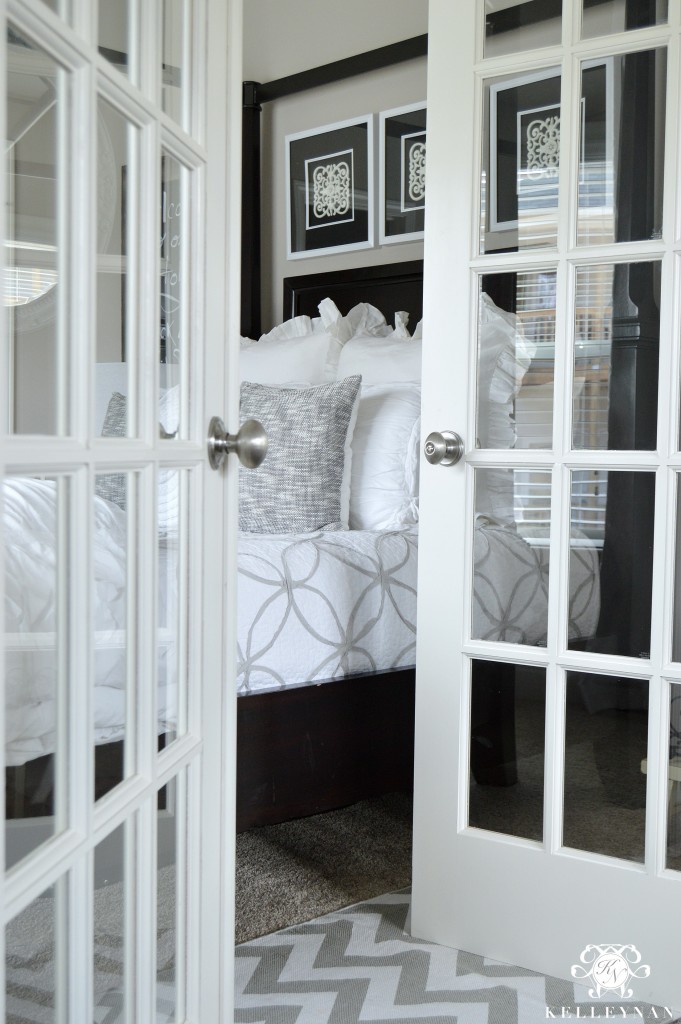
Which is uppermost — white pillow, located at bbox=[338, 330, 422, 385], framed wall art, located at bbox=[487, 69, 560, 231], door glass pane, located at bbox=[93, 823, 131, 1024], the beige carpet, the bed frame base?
framed wall art, located at bbox=[487, 69, 560, 231]

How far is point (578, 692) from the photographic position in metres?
1.78

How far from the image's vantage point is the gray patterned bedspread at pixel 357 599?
1.83m

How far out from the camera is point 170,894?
1.13 m

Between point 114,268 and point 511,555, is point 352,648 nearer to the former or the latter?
point 511,555

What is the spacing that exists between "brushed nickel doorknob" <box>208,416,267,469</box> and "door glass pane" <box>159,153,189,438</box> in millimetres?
80

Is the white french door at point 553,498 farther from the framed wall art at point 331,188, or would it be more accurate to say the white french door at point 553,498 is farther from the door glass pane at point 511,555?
the framed wall art at point 331,188

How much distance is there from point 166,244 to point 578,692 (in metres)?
1.12

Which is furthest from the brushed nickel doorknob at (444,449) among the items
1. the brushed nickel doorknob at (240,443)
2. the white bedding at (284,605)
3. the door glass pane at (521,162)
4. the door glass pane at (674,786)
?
the brushed nickel doorknob at (240,443)

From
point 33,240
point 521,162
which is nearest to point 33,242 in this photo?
point 33,240

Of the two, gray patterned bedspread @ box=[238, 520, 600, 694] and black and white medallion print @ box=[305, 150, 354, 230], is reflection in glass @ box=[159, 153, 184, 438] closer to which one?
gray patterned bedspread @ box=[238, 520, 600, 694]

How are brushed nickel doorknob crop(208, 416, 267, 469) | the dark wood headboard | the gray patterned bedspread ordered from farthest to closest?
the dark wood headboard < the gray patterned bedspread < brushed nickel doorknob crop(208, 416, 267, 469)

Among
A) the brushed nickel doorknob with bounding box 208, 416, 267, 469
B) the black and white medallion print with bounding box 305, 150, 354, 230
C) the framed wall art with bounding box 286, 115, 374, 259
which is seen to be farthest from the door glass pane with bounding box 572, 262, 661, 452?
the black and white medallion print with bounding box 305, 150, 354, 230

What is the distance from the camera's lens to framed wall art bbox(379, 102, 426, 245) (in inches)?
136

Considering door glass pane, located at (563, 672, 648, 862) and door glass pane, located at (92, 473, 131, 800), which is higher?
door glass pane, located at (92, 473, 131, 800)
